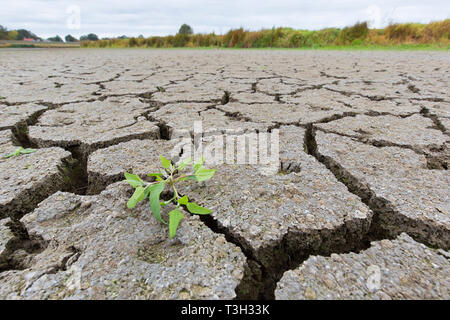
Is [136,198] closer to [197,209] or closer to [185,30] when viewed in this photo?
[197,209]

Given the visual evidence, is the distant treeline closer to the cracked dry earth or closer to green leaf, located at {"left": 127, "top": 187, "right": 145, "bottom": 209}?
the cracked dry earth

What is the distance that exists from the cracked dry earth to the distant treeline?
10.7 metres

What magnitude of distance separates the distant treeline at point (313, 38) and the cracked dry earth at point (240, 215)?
10719 mm

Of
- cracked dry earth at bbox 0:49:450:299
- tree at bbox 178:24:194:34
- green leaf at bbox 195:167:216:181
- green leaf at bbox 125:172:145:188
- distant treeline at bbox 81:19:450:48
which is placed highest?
tree at bbox 178:24:194:34

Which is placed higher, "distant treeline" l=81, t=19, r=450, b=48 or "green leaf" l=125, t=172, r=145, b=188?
"distant treeline" l=81, t=19, r=450, b=48

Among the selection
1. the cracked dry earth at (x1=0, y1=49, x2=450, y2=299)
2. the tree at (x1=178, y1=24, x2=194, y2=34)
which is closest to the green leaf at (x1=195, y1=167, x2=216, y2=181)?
the cracked dry earth at (x1=0, y1=49, x2=450, y2=299)

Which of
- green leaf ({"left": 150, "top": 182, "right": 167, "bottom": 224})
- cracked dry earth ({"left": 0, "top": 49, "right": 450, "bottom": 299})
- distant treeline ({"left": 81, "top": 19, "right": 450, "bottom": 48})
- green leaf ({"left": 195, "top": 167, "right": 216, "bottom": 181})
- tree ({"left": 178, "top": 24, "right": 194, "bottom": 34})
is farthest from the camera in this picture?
tree ({"left": 178, "top": 24, "right": 194, "bottom": 34})

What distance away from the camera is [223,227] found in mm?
683

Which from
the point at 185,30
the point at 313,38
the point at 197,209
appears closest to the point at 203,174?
the point at 197,209

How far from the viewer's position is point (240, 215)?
0.72 meters

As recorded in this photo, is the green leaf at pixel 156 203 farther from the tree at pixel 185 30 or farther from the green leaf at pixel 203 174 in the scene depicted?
the tree at pixel 185 30

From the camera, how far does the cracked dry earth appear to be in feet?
1.75

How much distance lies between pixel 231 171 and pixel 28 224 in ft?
2.08
